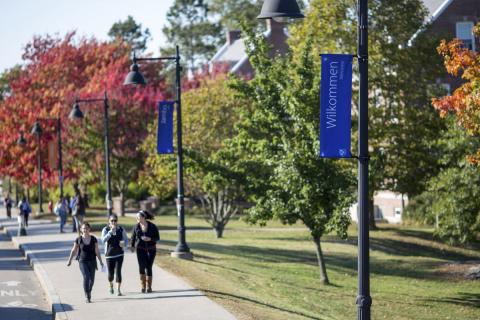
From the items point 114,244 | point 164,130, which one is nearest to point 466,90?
point 114,244

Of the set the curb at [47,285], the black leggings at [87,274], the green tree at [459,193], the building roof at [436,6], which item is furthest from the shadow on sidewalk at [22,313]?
the building roof at [436,6]

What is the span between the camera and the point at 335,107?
12.3 metres

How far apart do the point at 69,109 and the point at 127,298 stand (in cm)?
3959

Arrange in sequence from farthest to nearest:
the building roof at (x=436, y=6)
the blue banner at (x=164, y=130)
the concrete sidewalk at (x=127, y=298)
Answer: the building roof at (x=436, y=6) → the blue banner at (x=164, y=130) → the concrete sidewalk at (x=127, y=298)

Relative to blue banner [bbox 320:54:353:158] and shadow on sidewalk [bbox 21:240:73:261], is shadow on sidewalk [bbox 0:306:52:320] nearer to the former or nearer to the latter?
blue banner [bbox 320:54:353:158]

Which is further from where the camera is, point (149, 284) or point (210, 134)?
point (210, 134)

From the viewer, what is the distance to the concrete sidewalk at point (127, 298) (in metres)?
16.7

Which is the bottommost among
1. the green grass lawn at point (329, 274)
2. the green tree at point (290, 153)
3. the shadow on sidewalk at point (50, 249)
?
the green grass lawn at point (329, 274)

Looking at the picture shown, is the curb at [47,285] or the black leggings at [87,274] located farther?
the black leggings at [87,274]

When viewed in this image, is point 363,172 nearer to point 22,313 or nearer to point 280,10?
point 280,10

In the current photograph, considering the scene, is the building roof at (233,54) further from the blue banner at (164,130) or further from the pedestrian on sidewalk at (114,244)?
the pedestrian on sidewalk at (114,244)

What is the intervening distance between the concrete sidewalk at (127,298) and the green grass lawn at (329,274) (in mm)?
510

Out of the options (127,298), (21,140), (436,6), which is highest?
(436,6)

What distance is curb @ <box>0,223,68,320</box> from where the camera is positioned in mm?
17175
